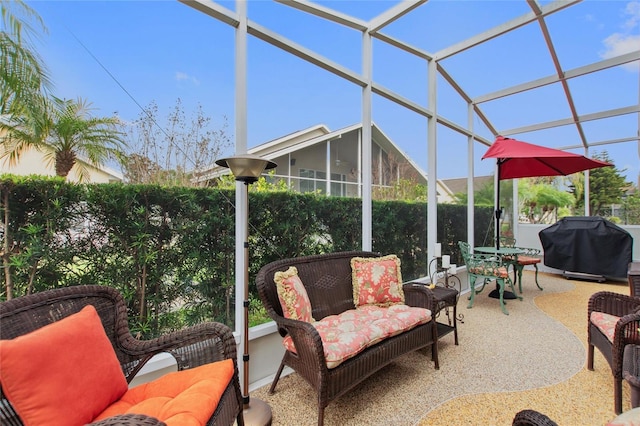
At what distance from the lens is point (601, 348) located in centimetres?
231

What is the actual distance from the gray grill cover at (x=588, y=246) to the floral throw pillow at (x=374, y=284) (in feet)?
17.7

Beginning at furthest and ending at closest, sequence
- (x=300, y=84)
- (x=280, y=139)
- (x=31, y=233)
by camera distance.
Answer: (x=300, y=84) → (x=280, y=139) → (x=31, y=233)

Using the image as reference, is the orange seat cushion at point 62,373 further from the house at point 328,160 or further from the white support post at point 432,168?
the white support post at point 432,168

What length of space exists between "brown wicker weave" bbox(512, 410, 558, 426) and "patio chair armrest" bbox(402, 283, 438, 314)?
156 cm

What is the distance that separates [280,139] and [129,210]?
55.4 inches

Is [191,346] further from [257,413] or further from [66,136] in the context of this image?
[66,136]

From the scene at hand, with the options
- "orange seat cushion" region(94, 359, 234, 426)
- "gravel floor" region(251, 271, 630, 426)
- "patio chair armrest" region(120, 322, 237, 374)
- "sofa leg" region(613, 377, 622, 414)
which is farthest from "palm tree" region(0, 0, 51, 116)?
"sofa leg" region(613, 377, 622, 414)

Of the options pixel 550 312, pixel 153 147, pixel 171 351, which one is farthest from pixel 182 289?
pixel 550 312

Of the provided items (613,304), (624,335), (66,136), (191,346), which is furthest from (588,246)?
(66,136)

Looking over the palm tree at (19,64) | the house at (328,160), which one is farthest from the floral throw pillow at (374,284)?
the palm tree at (19,64)

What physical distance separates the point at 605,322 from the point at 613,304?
14.6 inches

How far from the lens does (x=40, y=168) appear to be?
1.63 m

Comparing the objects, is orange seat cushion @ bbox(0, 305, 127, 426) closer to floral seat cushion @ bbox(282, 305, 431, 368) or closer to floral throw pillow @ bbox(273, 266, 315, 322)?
floral throw pillow @ bbox(273, 266, 315, 322)

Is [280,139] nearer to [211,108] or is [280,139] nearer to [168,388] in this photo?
[211,108]
